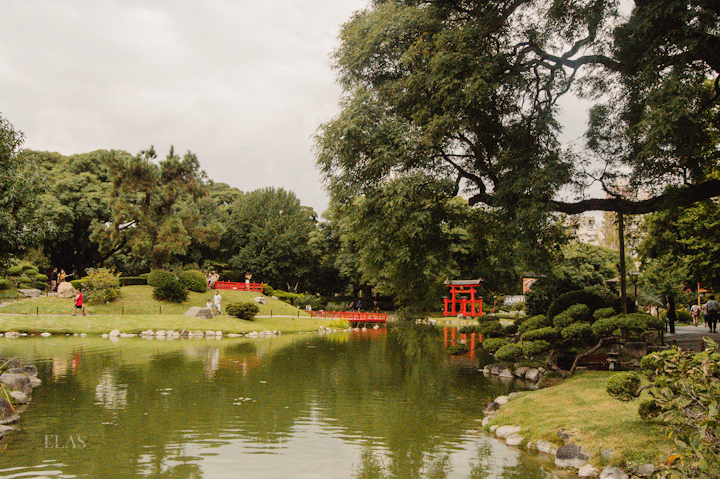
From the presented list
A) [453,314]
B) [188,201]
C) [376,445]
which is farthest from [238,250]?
[376,445]

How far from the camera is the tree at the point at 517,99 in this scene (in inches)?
408

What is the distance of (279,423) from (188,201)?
4498cm

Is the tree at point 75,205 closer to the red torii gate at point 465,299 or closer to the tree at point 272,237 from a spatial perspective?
the tree at point 272,237

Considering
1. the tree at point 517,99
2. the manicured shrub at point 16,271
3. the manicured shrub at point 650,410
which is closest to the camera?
the manicured shrub at point 650,410

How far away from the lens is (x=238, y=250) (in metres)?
53.5

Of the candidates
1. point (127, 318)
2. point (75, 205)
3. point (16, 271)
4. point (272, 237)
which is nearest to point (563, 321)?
point (127, 318)

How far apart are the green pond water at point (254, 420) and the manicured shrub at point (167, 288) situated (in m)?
14.1

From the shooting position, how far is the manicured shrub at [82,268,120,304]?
29578mm

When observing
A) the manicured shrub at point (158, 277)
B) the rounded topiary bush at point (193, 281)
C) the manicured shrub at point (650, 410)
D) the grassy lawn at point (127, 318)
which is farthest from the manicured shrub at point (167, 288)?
→ the manicured shrub at point (650, 410)

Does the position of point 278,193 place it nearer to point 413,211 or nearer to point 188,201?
point 188,201

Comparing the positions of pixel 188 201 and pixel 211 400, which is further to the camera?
pixel 188 201

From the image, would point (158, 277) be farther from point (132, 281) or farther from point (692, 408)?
point (692, 408)

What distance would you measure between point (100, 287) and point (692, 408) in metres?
30.8

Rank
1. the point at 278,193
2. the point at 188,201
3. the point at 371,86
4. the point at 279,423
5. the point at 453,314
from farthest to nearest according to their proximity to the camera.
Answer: the point at 278,193, the point at 188,201, the point at 453,314, the point at 371,86, the point at 279,423
